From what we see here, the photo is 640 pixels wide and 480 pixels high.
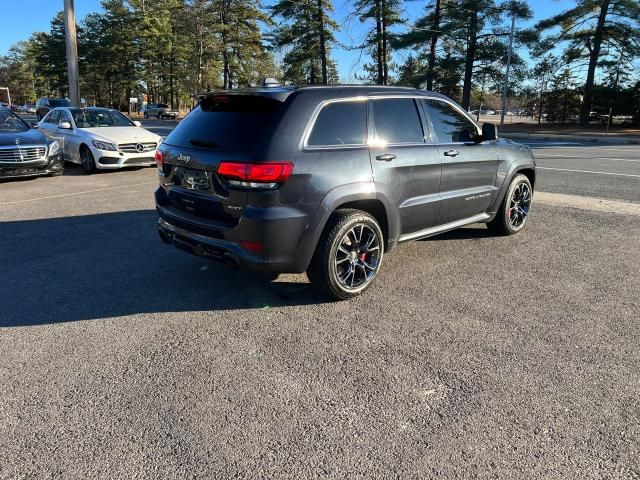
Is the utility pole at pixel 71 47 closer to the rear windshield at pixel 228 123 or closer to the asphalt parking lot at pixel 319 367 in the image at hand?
the asphalt parking lot at pixel 319 367

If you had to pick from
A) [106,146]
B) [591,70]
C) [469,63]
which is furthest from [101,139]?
[591,70]

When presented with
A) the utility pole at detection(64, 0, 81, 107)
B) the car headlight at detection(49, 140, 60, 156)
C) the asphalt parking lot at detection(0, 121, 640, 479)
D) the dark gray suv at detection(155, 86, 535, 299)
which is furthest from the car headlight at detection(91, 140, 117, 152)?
the utility pole at detection(64, 0, 81, 107)

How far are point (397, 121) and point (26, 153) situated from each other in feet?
28.6

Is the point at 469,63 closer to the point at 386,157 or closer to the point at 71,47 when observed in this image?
the point at 71,47

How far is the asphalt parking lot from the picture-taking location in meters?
2.35

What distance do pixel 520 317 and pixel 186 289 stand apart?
2878 millimetres

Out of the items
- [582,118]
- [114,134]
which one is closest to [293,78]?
[582,118]

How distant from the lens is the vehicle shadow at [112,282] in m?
3.99

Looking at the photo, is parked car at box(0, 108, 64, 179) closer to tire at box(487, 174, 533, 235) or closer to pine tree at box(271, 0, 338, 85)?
tire at box(487, 174, 533, 235)

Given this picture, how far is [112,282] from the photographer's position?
4539 millimetres

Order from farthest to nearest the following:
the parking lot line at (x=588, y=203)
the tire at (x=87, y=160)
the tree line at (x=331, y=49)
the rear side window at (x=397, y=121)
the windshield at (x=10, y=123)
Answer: the tree line at (x=331, y=49) < the tire at (x=87, y=160) < the windshield at (x=10, y=123) < the parking lot line at (x=588, y=203) < the rear side window at (x=397, y=121)

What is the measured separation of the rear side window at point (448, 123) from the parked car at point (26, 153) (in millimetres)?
8743

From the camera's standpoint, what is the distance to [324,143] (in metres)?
3.86

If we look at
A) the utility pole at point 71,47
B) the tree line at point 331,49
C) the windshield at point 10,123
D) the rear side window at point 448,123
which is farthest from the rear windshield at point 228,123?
the tree line at point 331,49
